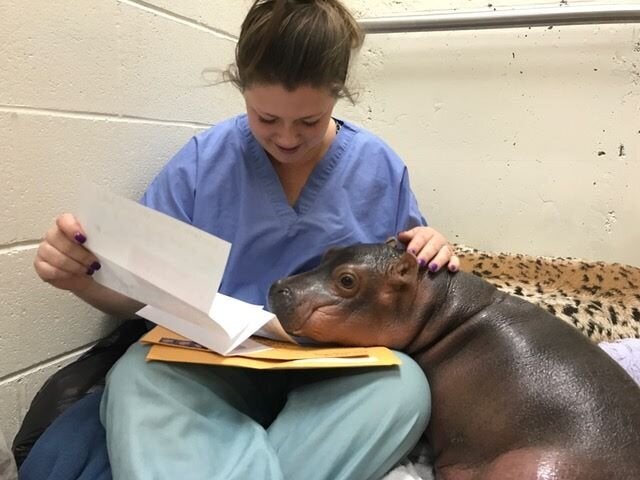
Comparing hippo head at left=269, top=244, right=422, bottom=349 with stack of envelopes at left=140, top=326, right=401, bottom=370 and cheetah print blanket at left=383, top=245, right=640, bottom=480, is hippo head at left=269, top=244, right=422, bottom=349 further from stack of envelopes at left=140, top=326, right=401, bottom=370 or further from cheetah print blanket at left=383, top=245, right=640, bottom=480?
cheetah print blanket at left=383, top=245, right=640, bottom=480

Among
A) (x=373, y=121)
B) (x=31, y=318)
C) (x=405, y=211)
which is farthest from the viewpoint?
(x=373, y=121)

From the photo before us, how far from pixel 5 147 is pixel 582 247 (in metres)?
1.48

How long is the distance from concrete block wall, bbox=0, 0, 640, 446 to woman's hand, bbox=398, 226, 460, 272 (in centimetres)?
61

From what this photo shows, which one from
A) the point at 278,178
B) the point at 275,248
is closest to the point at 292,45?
the point at 278,178

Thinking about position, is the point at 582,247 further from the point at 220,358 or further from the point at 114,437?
the point at 114,437

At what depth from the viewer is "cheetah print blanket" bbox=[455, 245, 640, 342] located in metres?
1.52

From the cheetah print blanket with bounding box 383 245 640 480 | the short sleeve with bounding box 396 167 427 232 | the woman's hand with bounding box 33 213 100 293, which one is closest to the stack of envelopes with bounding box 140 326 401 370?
the woman's hand with bounding box 33 213 100 293

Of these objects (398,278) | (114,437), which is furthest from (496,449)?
(114,437)

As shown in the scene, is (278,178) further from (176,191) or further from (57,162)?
(57,162)

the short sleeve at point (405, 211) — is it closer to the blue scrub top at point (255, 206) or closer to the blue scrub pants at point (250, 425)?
the blue scrub top at point (255, 206)

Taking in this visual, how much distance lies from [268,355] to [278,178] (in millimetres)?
427

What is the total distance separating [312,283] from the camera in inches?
43.1

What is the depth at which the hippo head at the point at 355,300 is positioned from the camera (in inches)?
42.1

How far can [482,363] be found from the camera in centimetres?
105
